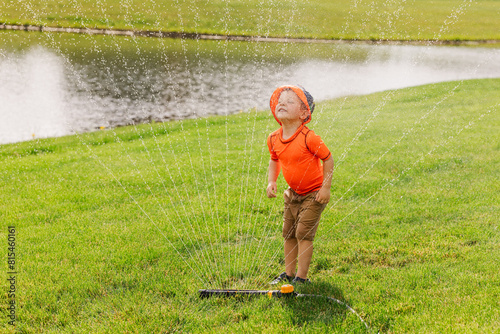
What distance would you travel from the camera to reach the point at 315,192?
3.84 m

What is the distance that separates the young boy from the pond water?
11.1 m

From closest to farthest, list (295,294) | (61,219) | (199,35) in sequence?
(295,294), (61,219), (199,35)

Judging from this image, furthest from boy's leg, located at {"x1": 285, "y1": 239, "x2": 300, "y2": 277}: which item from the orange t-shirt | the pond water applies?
the pond water

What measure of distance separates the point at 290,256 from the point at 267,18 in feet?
144

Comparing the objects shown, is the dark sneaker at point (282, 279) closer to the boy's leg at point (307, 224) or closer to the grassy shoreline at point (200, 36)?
the boy's leg at point (307, 224)

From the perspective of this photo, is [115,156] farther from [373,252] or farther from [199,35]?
[199,35]

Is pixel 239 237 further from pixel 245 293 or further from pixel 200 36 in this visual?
pixel 200 36

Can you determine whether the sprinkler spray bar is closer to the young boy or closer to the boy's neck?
the young boy

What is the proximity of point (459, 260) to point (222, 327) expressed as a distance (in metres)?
2.54

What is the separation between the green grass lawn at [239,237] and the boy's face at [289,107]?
5.15 ft

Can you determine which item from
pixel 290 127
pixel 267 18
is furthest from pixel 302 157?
pixel 267 18

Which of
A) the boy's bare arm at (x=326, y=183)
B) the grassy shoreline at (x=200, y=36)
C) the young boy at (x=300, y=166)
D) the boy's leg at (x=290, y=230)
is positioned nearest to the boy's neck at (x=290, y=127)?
the young boy at (x=300, y=166)

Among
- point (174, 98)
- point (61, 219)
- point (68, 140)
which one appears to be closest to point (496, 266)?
point (61, 219)

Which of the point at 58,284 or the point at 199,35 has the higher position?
the point at 199,35
